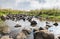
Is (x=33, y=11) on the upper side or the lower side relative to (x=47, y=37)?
lower

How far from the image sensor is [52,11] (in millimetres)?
67125

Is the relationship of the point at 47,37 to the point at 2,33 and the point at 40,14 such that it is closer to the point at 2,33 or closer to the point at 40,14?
the point at 2,33

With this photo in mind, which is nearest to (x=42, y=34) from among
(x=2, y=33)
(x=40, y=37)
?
(x=40, y=37)

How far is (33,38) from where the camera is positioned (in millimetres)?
20266

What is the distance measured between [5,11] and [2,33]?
48817 mm

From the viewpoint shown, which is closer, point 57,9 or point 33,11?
point 57,9

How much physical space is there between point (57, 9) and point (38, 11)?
6.26 metres

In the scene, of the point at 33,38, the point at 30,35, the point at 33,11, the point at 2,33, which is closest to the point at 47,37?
the point at 33,38

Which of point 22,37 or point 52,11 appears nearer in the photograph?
point 22,37

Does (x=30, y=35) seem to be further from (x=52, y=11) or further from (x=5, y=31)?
(x=52, y=11)

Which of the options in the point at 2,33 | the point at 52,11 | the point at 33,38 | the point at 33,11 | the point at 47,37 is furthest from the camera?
the point at 33,11

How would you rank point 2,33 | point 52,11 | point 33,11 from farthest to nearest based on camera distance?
point 33,11 < point 52,11 < point 2,33

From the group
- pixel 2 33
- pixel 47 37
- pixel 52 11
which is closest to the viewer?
pixel 47 37

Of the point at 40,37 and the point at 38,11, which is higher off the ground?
the point at 40,37
